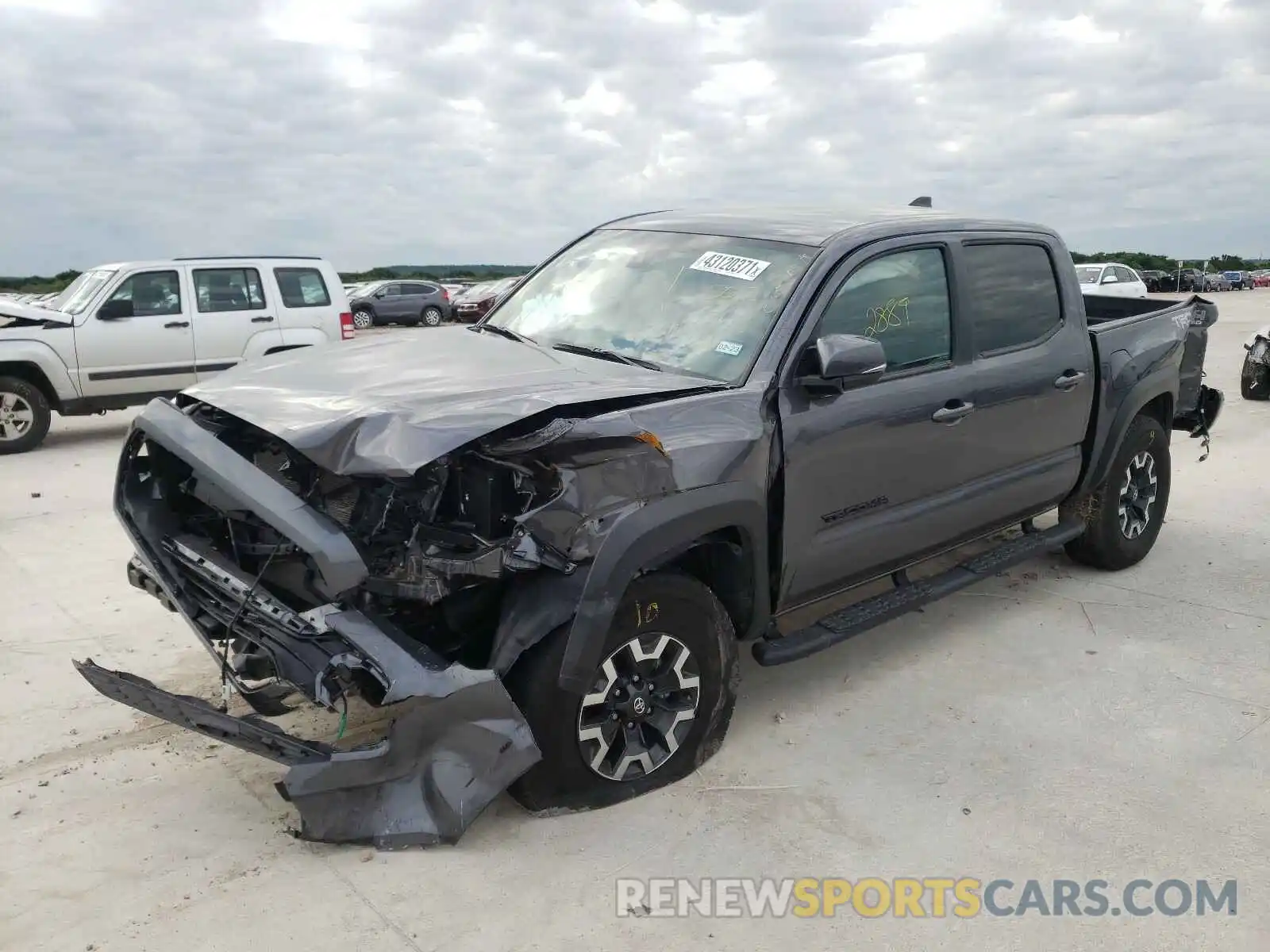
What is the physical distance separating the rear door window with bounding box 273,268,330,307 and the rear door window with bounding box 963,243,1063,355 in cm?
845

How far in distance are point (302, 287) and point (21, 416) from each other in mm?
3066

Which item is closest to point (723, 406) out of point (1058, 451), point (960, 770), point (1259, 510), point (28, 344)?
point (960, 770)

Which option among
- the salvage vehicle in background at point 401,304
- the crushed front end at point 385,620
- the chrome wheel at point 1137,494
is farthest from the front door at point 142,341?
the salvage vehicle in background at point 401,304

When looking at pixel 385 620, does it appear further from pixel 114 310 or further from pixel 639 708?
pixel 114 310

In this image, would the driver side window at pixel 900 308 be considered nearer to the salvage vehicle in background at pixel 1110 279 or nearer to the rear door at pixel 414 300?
the salvage vehicle in background at pixel 1110 279

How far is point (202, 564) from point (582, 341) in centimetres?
164

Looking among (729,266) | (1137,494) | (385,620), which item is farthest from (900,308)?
(1137,494)

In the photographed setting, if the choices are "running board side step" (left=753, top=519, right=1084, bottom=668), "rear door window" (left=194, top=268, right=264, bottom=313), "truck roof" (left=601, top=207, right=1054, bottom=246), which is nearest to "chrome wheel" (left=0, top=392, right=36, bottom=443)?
"rear door window" (left=194, top=268, right=264, bottom=313)

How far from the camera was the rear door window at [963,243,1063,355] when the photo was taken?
4.65 meters

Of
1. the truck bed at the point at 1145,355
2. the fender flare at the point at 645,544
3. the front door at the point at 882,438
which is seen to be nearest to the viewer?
the fender flare at the point at 645,544

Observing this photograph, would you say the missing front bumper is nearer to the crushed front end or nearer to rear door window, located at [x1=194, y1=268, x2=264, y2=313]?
the crushed front end

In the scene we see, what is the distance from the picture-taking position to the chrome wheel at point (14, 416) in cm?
974

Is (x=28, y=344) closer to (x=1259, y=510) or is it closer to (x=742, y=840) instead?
(x=742, y=840)

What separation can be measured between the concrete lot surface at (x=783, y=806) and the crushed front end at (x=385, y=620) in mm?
254
